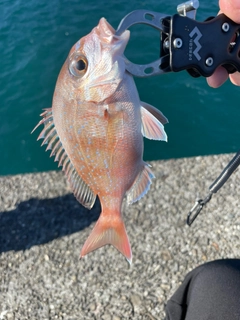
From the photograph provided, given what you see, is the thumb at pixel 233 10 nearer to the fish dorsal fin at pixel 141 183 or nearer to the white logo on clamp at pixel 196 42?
the white logo on clamp at pixel 196 42

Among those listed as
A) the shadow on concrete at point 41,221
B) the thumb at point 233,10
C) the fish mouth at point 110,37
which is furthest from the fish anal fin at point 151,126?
the shadow on concrete at point 41,221

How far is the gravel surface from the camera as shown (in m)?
2.43

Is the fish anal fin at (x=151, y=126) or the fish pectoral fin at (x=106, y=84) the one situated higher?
the fish pectoral fin at (x=106, y=84)

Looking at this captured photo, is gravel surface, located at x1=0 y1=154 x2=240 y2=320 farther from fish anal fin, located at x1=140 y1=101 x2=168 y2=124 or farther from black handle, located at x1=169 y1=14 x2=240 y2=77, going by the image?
black handle, located at x1=169 y1=14 x2=240 y2=77

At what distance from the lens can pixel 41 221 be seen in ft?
9.52

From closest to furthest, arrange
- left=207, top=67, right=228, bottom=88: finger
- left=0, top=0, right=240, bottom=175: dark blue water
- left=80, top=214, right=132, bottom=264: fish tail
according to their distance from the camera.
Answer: left=80, top=214, right=132, bottom=264: fish tail, left=207, top=67, right=228, bottom=88: finger, left=0, top=0, right=240, bottom=175: dark blue water

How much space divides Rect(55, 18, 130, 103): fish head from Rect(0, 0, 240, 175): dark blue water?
3.24m

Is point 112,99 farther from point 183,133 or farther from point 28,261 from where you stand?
point 183,133

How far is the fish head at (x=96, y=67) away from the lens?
129 centimetres

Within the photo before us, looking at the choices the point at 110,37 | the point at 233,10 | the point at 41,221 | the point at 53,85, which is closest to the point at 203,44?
the point at 233,10

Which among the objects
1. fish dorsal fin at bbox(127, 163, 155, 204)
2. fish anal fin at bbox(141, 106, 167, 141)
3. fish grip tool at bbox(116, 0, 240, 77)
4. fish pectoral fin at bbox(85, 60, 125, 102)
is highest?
fish grip tool at bbox(116, 0, 240, 77)

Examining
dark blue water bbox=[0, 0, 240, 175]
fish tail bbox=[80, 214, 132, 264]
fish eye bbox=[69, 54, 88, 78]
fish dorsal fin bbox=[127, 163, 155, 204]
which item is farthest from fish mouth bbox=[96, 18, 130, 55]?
dark blue water bbox=[0, 0, 240, 175]

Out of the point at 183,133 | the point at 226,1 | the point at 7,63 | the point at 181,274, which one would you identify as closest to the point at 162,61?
the point at 226,1

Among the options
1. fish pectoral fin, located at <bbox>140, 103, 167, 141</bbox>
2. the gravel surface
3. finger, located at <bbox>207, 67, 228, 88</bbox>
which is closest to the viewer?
fish pectoral fin, located at <bbox>140, 103, 167, 141</bbox>
